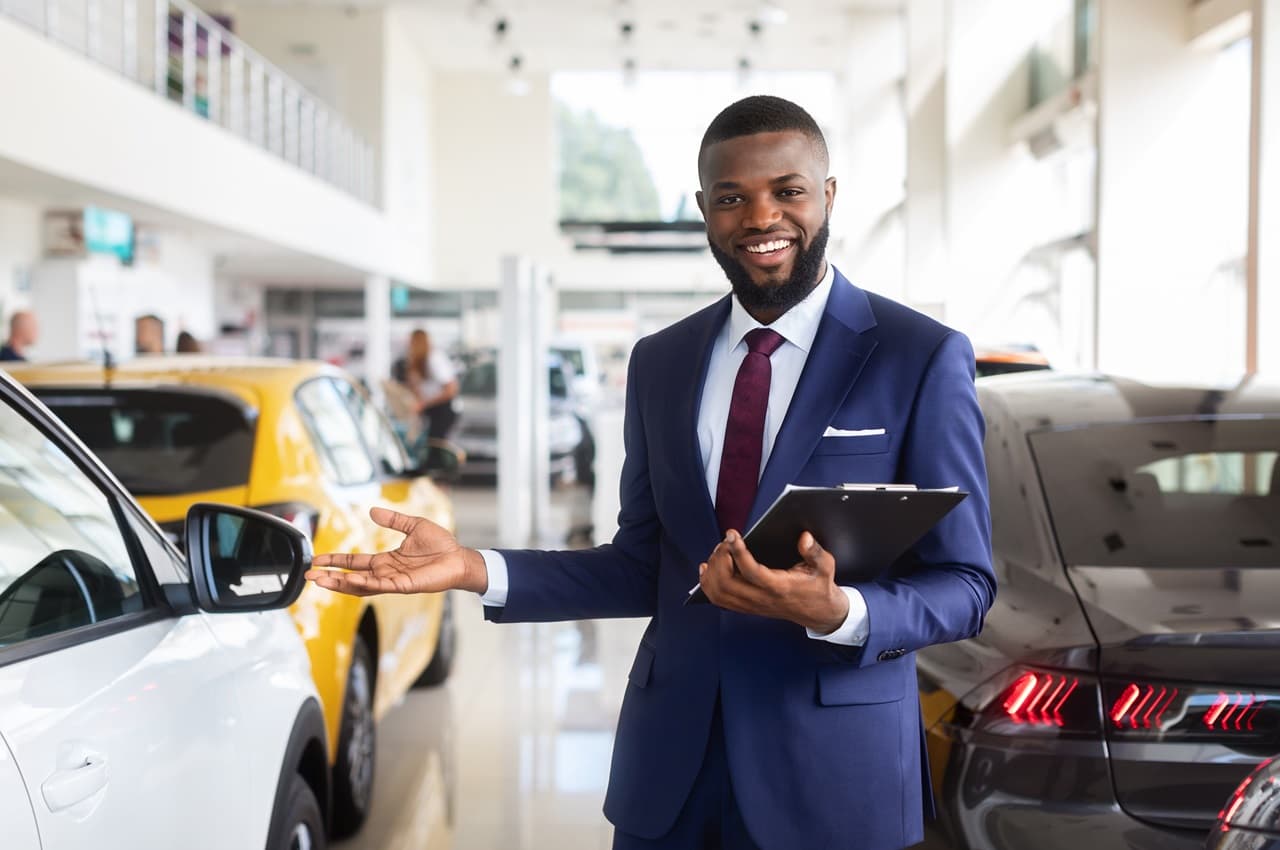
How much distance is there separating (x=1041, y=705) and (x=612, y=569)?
85 cm

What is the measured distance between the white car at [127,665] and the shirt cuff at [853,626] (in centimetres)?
83

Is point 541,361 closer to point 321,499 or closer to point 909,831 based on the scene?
point 321,499

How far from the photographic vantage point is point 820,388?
5.55 feet

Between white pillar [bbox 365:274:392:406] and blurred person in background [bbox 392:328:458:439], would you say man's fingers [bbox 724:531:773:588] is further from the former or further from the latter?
white pillar [bbox 365:274:392:406]

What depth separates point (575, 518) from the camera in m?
12.2

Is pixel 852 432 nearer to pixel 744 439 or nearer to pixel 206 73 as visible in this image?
pixel 744 439

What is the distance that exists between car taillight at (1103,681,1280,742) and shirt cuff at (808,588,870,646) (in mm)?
879

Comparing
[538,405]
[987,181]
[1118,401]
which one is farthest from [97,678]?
[538,405]

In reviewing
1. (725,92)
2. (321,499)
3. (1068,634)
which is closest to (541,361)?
(321,499)

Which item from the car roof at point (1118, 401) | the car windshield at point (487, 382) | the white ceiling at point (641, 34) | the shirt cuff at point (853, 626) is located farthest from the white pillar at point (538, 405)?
the shirt cuff at point (853, 626)

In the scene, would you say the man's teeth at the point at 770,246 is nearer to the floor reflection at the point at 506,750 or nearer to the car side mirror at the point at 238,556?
the car side mirror at the point at 238,556

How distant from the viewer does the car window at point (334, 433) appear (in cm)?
429

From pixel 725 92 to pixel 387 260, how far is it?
24.7 feet

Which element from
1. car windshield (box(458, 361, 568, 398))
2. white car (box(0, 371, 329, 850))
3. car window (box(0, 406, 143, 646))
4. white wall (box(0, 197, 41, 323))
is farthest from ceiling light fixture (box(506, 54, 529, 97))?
car window (box(0, 406, 143, 646))
